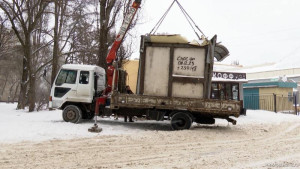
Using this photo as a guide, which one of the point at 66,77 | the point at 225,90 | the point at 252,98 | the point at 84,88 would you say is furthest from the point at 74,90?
the point at 252,98

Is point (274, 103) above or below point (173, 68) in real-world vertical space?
below

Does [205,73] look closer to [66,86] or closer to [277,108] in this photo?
[66,86]

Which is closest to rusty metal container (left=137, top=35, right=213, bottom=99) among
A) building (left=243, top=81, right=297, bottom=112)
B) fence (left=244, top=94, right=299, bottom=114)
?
fence (left=244, top=94, right=299, bottom=114)

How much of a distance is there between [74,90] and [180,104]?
177 inches

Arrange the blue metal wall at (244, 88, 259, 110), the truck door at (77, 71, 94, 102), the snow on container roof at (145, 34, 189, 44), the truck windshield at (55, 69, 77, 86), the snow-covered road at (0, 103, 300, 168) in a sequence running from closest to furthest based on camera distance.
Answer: the snow-covered road at (0, 103, 300, 168), the snow on container roof at (145, 34, 189, 44), the truck door at (77, 71, 94, 102), the truck windshield at (55, 69, 77, 86), the blue metal wall at (244, 88, 259, 110)

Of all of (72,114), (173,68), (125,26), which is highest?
(125,26)

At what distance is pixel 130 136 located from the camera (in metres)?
10.6

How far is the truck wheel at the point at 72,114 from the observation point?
43.8 feet

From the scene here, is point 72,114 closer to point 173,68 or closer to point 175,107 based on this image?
point 175,107

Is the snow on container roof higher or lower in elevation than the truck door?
higher

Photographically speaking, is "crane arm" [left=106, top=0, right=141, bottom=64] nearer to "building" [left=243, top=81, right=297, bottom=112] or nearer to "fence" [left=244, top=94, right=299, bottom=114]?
"fence" [left=244, top=94, right=299, bottom=114]

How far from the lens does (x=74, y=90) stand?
44.2 ft

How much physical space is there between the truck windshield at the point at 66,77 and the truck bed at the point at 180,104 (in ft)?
7.33

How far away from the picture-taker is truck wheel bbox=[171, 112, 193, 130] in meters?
12.5
